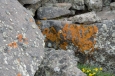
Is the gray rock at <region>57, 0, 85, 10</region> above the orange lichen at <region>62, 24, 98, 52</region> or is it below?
above

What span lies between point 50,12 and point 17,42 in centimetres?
198

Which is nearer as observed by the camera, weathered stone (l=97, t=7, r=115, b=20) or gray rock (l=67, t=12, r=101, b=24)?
gray rock (l=67, t=12, r=101, b=24)

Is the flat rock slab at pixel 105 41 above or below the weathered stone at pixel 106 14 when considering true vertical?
below

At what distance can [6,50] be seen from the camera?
353 cm

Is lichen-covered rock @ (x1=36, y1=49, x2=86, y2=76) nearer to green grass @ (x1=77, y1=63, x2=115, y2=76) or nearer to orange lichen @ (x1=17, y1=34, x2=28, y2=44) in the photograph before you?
orange lichen @ (x1=17, y1=34, x2=28, y2=44)

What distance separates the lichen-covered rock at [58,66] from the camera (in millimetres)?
4215

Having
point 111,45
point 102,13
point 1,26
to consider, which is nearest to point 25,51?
point 1,26

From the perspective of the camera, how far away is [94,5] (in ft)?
19.3

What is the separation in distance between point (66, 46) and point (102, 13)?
A: 1.13m

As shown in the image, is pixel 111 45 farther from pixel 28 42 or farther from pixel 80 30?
pixel 28 42

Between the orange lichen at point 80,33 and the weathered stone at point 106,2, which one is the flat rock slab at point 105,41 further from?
the weathered stone at point 106,2

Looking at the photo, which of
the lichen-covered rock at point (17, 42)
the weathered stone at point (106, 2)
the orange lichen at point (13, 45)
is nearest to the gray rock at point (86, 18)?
the weathered stone at point (106, 2)

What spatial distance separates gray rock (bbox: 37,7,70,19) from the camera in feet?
18.4

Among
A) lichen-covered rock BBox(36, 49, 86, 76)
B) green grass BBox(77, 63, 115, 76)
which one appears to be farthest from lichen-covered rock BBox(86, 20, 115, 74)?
lichen-covered rock BBox(36, 49, 86, 76)
